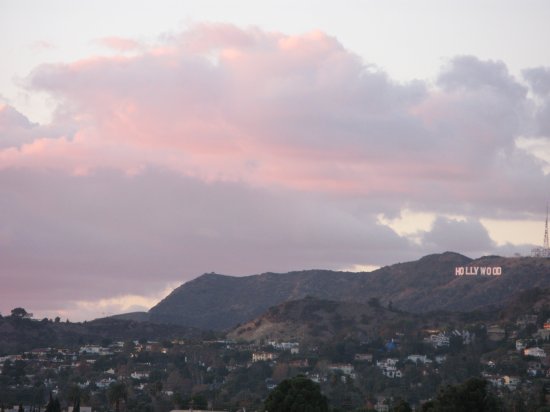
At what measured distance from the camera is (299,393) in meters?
157

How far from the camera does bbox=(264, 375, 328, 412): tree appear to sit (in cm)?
15375

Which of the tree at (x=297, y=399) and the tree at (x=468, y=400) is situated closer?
the tree at (x=468, y=400)

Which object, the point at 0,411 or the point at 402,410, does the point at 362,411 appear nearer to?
the point at 402,410

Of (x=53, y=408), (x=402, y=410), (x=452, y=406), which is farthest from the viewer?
(x=53, y=408)

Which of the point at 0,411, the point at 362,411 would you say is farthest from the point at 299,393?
the point at 0,411

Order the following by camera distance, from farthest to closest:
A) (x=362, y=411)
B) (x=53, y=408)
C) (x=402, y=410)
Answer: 1. (x=362, y=411)
2. (x=53, y=408)
3. (x=402, y=410)

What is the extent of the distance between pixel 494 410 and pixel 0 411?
8980cm

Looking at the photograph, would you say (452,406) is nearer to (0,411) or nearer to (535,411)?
(535,411)

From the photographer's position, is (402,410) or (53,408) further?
(53,408)

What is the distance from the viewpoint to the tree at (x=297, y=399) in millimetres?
153750

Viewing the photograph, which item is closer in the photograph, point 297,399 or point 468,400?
point 468,400

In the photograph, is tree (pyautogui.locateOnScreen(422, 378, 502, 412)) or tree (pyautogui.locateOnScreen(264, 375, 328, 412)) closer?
tree (pyautogui.locateOnScreen(422, 378, 502, 412))

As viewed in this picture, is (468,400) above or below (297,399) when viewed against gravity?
below

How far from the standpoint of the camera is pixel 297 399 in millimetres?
155250
